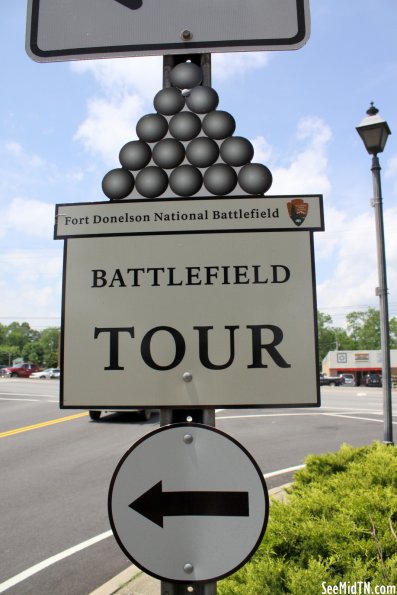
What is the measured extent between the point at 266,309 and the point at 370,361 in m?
67.2

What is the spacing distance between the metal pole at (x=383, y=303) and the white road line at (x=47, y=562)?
448cm

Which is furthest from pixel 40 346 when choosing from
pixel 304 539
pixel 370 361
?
pixel 304 539

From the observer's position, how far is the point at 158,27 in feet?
4.96

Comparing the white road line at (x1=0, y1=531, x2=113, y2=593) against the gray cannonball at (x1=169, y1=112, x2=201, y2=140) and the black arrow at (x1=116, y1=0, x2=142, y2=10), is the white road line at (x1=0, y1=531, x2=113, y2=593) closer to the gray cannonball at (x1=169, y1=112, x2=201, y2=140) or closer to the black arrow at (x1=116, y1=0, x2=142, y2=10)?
the gray cannonball at (x1=169, y1=112, x2=201, y2=140)

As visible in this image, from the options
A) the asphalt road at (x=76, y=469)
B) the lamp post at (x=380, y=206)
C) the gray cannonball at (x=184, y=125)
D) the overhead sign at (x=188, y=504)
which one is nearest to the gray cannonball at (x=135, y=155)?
the gray cannonball at (x=184, y=125)

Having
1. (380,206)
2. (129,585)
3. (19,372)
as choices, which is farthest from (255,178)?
(19,372)

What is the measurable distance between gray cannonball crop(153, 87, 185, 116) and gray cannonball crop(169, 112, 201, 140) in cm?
3

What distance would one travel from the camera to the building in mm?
63688

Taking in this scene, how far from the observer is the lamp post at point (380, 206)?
7375mm

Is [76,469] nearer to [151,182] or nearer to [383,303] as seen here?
[383,303]

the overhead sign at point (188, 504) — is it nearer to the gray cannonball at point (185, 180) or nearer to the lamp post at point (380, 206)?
the gray cannonball at point (185, 180)

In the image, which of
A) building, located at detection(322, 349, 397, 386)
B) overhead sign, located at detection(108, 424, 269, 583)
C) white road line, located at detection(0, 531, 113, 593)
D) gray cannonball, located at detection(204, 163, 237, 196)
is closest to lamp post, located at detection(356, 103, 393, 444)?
white road line, located at detection(0, 531, 113, 593)

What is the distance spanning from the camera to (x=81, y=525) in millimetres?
6012

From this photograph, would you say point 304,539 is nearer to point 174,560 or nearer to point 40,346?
point 174,560
